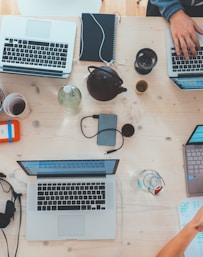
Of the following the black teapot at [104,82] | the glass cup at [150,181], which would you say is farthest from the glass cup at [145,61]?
the glass cup at [150,181]

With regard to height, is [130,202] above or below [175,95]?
below

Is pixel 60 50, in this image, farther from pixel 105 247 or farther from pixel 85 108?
pixel 105 247

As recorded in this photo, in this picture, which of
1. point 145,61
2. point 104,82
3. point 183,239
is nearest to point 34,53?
point 104,82

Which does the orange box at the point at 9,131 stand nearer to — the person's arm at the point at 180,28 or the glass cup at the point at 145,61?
the glass cup at the point at 145,61

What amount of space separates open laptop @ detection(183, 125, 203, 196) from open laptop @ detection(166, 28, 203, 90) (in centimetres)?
20

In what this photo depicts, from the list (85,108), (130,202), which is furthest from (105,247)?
(85,108)

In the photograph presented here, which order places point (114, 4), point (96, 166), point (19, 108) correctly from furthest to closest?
1. point (114, 4)
2. point (19, 108)
3. point (96, 166)

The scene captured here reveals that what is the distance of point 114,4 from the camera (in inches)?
75.9

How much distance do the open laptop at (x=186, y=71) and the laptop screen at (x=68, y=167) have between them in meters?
0.45

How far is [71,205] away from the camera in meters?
1.02

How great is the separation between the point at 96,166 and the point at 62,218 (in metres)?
0.25

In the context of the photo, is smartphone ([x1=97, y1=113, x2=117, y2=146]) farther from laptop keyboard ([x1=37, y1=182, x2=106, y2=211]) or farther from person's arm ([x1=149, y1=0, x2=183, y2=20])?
person's arm ([x1=149, y1=0, x2=183, y2=20])

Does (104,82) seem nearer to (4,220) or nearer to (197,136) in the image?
(197,136)

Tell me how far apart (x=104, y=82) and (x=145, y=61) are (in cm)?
26
